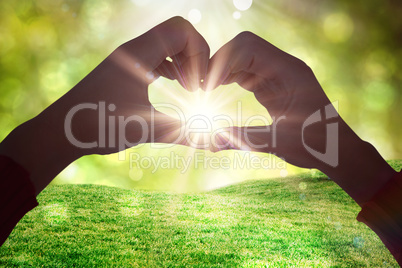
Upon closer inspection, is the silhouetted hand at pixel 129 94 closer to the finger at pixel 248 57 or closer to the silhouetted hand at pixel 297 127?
the finger at pixel 248 57

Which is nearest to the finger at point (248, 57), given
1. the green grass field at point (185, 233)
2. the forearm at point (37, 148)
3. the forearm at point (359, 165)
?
the forearm at point (359, 165)

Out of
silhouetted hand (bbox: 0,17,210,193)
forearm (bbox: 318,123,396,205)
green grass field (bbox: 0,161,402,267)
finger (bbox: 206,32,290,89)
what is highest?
finger (bbox: 206,32,290,89)

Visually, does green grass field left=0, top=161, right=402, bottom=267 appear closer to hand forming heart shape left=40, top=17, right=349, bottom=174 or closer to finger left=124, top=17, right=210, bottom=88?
hand forming heart shape left=40, top=17, right=349, bottom=174

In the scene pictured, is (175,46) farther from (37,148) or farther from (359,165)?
(359,165)

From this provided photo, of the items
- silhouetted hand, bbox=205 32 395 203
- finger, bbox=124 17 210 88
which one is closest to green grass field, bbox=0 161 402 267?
silhouetted hand, bbox=205 32 395 203

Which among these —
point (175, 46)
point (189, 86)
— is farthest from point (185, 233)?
point (175, 46)

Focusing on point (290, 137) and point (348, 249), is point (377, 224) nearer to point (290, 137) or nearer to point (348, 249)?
point (290, 137)
